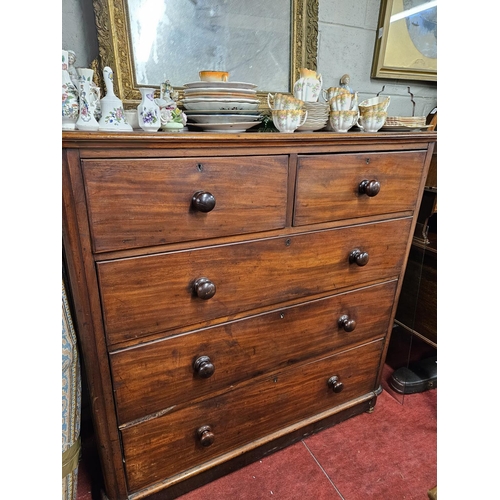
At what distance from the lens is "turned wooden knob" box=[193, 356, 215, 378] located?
1.04 meters

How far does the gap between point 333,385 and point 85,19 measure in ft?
5.00

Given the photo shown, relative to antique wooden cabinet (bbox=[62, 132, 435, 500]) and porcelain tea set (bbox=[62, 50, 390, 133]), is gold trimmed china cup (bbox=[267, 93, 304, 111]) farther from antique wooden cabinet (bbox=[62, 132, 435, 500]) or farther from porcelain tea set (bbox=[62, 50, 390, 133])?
antique wooden cabinet (bbox=[62, 132, 435, 500])

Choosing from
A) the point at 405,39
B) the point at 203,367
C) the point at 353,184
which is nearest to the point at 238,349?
the point at 203,367

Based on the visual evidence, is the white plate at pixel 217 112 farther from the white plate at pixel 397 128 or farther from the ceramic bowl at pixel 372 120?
the white plate at pixel 397 128

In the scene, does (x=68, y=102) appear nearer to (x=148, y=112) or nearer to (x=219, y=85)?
(x=148, y=112)

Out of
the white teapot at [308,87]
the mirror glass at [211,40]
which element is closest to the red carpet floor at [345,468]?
the white teapot at [308,87]

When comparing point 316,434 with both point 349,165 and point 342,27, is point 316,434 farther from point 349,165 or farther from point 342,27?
point 342,27

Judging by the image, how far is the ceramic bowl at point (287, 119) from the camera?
3.33ft

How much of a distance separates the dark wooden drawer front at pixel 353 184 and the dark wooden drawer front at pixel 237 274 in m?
0.06

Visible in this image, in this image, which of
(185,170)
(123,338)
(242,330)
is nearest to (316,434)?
(242,330)

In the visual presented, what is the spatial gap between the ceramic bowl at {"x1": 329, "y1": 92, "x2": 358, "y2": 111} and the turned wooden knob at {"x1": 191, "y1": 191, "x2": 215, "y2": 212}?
549 mm

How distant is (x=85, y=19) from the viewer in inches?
44.6

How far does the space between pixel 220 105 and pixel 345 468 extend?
135 centimetres

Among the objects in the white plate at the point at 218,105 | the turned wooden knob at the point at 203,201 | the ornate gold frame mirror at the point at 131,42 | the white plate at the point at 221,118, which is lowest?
the turned wooden knob at the point at 203,201
